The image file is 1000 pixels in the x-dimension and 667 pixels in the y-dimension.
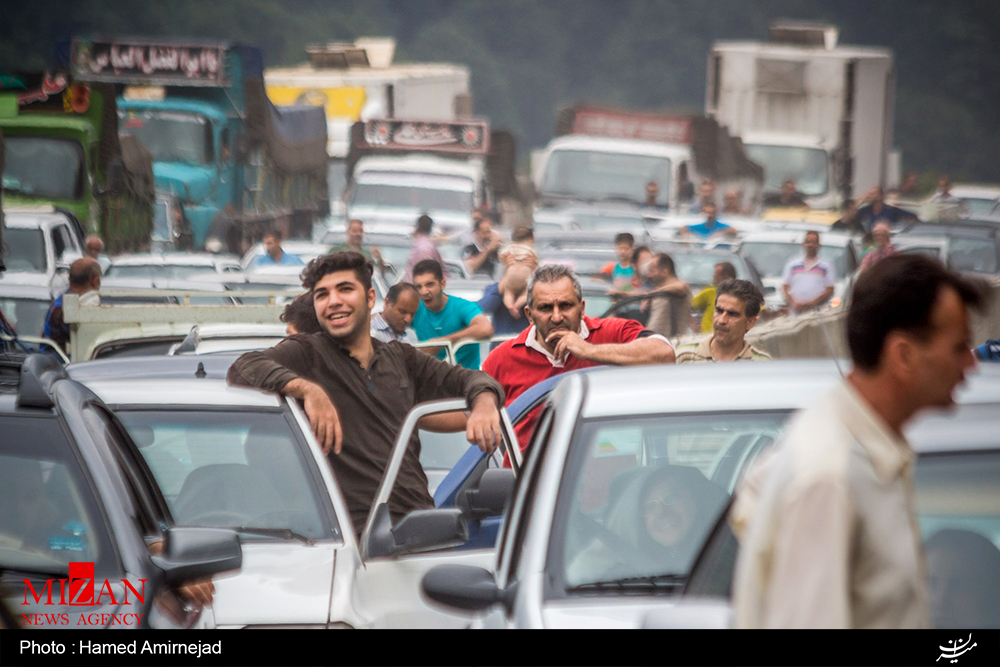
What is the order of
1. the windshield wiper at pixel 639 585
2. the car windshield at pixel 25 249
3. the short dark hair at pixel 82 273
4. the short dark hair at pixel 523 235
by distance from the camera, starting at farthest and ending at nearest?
1. the car windshield at pixel 25 249
2. the short dark hair at pixel 523 235
3. the short dark hair at pixel 82 273
4. the windshield wiper at pixel 639 585

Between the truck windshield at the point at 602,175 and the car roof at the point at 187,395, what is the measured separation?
2349 centimetres

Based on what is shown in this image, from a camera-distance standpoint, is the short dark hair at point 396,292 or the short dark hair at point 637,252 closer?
the short dark hair at point 396,292

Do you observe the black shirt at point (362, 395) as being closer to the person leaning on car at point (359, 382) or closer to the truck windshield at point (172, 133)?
the person leaning on car at point (359, 382)

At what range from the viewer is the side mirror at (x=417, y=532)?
434cm

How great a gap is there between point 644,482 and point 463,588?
65 centimetres

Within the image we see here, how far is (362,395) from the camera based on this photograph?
209 inches

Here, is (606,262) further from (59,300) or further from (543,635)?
(543,635)

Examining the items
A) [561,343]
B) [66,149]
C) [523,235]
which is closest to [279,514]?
[561,343]

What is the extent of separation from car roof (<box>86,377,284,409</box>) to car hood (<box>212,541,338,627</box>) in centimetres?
56

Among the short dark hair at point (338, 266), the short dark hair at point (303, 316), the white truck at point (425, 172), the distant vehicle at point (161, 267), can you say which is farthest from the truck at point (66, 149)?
the short dark hair at point (338, 266)

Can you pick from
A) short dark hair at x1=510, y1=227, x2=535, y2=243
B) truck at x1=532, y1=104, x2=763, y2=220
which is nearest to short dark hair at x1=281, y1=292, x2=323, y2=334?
short dark hair at x1=510, y1=227, x2=535, y2=243

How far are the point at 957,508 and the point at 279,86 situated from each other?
111 ft

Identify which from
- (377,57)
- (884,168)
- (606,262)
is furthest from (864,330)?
(377,57)

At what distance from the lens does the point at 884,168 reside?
128 feet
